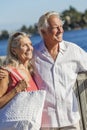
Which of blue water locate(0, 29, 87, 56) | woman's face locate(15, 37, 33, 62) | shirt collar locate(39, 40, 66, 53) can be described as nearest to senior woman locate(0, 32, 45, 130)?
woman's face locate(15, 37, 33, 62)

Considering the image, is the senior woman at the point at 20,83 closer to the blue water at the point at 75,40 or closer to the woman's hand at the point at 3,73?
the woman's hand at the point at 3,73

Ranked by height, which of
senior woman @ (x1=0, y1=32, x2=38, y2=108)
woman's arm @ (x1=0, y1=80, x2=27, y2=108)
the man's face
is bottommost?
woman's arm @ (x1=0, y1=80, x2=27, y2=108)

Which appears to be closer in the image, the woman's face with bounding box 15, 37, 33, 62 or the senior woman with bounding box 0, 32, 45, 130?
the senior woman with bounding box 0, 32, 45, 130

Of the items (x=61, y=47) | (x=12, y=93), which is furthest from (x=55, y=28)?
(x=12, y=93)

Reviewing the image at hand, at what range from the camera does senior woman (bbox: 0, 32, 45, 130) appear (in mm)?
4441

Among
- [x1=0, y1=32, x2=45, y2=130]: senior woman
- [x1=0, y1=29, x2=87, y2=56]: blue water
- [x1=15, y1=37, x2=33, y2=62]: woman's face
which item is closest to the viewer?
→ [x1=0, y1=32, x2=45, y2=130]: senior woman

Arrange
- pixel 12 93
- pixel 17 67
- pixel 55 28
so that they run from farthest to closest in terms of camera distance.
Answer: pixel 55 28 < pixel 17 67 < pixel 12 93

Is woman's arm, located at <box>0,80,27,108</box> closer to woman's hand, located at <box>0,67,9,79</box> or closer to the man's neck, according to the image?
woman's hand, located at <box>0,67,9,79</box>

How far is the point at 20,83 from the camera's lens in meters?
4.52

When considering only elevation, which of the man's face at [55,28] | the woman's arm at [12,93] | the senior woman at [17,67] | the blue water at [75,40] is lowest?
the blue water at [75,40]

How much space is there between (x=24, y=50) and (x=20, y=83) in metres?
0.32

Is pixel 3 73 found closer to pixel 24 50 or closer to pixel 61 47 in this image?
pixel 24 50

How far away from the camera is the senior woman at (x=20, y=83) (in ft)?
14.6

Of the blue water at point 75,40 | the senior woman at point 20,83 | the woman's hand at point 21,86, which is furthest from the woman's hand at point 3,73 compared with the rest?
the blue water at point 75,40
